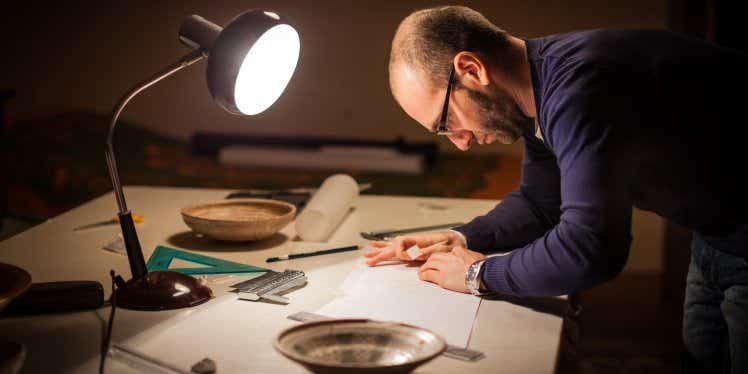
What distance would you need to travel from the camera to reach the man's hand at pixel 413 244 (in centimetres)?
171

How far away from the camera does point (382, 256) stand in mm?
1709

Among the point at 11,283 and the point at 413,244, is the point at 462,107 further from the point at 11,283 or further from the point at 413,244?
the point at 11,283

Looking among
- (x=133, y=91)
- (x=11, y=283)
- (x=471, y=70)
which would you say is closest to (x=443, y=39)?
(x=471, y=70)

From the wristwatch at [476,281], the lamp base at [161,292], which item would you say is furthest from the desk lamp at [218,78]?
the wristwatch at [476,281]

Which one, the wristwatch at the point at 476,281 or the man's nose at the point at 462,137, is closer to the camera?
the wristwatch at the point at 476,281

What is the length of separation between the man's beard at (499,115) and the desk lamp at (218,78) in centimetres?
38

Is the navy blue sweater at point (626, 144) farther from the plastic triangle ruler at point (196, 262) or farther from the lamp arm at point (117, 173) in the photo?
the lamp arm at point (117, 173)

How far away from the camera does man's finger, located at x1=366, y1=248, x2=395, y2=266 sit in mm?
1704

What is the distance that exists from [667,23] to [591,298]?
1.40m

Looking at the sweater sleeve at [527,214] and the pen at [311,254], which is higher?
the sweater sleeve at [527,214]

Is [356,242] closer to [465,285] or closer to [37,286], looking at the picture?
[465,285]

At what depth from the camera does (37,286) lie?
143 centimetres

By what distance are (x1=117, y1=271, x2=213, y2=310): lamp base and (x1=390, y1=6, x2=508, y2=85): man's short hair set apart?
57 centimetres

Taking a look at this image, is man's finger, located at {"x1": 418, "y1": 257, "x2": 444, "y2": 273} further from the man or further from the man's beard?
the man's beard
